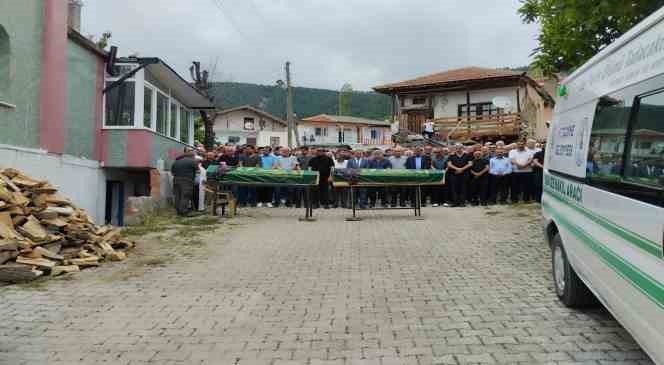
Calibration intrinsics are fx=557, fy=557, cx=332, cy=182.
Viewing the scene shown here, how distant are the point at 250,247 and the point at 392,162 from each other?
7.40 m

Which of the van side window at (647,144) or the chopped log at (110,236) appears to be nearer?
the van side window at (647,144)

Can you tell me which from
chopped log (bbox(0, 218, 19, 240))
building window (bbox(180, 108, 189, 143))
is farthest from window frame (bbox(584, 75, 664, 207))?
building window (bbox(180, 108, 189, 143))

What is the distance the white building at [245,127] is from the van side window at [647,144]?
231ft

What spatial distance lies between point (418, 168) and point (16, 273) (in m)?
10.9

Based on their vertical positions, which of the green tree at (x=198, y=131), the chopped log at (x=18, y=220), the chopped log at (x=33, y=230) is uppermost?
the green tree at (x=198, y=131)

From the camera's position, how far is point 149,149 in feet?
49.3

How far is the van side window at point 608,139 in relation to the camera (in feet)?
13.5

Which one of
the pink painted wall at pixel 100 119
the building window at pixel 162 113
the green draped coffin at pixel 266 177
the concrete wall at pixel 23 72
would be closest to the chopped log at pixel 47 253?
the concrete wall at pixel 23 72

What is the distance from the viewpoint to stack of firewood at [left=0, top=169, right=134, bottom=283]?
7094mm

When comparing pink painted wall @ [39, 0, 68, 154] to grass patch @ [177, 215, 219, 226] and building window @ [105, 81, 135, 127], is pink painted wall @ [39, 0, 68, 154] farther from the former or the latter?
grass patch @ [177, 215, 219, 226]

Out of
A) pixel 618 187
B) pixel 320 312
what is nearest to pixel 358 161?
pixel 320 312

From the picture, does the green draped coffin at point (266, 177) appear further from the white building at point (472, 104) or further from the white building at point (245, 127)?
the white building at point (245, 127)

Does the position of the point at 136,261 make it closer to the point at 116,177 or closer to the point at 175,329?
the point at 175,329

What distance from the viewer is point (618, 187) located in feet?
13.2
